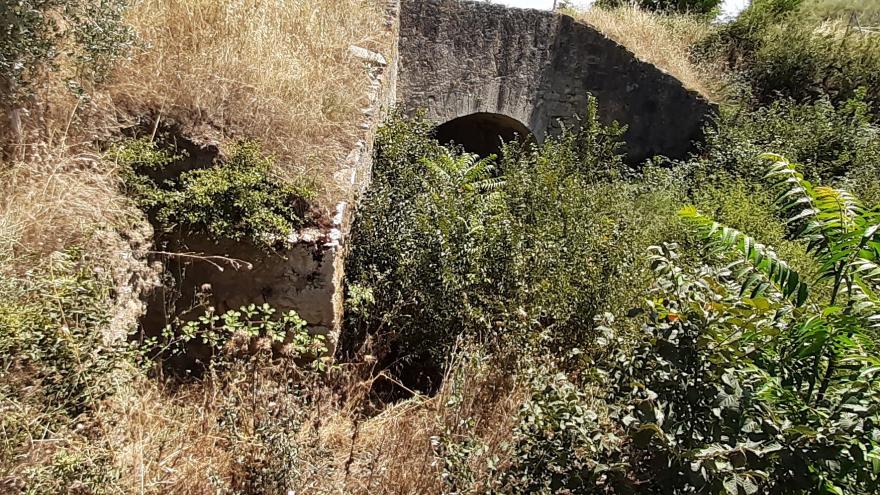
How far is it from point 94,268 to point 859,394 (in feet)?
9.19

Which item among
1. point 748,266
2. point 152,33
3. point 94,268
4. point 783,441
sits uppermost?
point 152,33

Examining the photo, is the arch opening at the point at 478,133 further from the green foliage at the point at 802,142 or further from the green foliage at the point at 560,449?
the green foliage at the point at 560,449

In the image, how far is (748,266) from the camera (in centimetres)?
204

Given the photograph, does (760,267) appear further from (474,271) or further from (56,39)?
(56,39)

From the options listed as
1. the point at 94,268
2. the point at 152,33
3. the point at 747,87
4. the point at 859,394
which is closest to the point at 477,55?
the point at 747,87

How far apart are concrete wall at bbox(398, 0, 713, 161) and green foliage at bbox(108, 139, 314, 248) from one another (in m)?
4.88

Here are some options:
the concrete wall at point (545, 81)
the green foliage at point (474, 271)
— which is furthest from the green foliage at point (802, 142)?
the green foliage at point (474, 271)

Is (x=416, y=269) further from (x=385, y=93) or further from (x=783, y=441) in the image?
(x=385, y=93)

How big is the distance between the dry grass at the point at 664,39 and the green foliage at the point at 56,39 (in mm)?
7120

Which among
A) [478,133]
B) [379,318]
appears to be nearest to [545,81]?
[478,133]

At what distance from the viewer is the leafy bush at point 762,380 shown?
168 cm

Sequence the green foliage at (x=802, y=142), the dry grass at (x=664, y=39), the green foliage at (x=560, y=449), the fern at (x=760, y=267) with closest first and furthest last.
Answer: the fern at (x=760, y=267) → the green foliage at (x=560, y=449) → the green foliage at (x=802, y=142) → the dry grass at (x=664, y=39)

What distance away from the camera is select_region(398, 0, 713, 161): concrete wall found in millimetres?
7977

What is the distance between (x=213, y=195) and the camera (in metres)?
3.15
